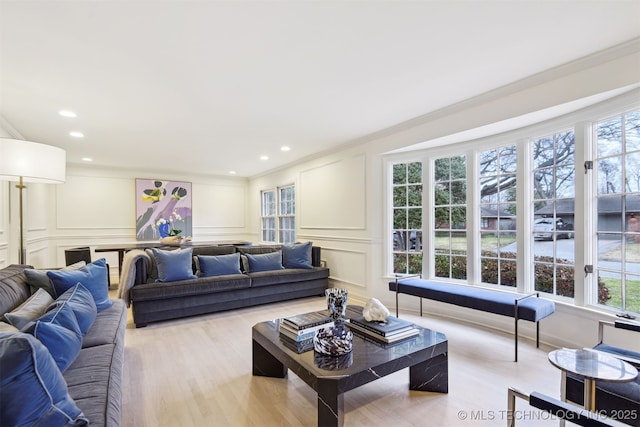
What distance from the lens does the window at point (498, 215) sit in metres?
3.20

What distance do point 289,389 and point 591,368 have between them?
170cm

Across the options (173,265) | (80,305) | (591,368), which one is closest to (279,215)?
(173,265)

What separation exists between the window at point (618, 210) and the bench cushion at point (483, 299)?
0.47 meters

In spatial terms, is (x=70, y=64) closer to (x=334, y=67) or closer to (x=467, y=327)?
(x=334, y=67)

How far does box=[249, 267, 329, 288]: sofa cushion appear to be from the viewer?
4086mm

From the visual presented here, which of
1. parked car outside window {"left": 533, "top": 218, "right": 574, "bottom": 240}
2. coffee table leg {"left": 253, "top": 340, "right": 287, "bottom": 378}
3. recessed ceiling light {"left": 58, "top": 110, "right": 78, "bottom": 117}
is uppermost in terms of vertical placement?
recessed ceiling light {"left": 58, "top": 110, "right": 78, "bottom": 117}

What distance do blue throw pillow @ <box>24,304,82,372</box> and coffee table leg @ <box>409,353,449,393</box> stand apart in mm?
2014

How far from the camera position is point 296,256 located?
4.67 m

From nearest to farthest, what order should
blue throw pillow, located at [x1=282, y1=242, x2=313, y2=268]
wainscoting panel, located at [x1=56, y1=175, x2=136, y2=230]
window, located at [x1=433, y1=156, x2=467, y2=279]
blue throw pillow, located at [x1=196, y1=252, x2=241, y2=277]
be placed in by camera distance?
window, located at [x1=433, y1=156, x2=467, y2=279] → blue throw pillow, located at [x1=196, y1=252, x2=241, y2=277] → blue throw pillow, located at [x1=282, y1=242, x2=313, y2=268] → wainscoting panel, located at [x1=56, y1=175, x2=136, y2=230]

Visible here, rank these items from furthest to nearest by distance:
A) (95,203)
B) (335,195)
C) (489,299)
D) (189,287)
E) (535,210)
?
(95,203) → (335,195) → (189,287) → (535,210) → (489,299)

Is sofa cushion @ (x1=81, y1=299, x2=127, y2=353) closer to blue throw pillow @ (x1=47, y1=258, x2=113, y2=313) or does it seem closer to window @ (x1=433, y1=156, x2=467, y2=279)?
blue throw pillow @ (x1=47, y1=258, x2=113, y2=313)

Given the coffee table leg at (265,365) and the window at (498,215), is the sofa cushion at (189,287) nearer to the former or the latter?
the coffee table leg at (265,365)

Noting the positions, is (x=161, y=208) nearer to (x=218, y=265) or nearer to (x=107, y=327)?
(x=218, y=265)

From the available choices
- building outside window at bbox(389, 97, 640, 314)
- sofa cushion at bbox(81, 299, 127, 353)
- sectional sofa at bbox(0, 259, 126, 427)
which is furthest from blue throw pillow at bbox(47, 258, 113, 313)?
building outside window at bbox(389, 97, 640, 314)
